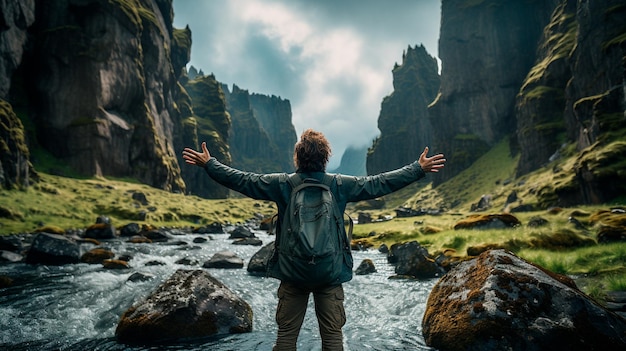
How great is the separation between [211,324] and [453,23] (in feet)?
697

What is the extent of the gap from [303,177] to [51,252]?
2360cm

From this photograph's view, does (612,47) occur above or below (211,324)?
above

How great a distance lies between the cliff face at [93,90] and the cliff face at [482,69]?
141 m

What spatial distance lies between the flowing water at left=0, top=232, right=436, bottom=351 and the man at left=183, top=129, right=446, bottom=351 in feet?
12.6

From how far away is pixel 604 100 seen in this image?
174ft

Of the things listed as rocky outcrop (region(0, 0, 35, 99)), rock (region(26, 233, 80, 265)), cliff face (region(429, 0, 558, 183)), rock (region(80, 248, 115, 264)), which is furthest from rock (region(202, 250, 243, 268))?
cliff face (region(429, 0, 558, 183))

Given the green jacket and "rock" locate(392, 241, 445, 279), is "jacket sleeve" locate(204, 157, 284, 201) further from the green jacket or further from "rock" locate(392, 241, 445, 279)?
"rock" locate(392, 241, 445, 279)

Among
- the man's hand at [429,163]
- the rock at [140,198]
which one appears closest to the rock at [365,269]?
the man's hand at [429,163]

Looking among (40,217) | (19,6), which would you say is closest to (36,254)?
(40,217)

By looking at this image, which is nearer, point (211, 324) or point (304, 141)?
point (304, 141)

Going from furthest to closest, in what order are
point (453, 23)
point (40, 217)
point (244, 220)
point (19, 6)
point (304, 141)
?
point (453, 23) → point (244, 220) → point (19, 6) → point (40, 217) → point (304, 141)

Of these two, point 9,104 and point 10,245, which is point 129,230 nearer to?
point 10,245

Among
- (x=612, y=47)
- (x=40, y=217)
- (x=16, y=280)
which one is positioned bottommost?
(x=16, y=280)

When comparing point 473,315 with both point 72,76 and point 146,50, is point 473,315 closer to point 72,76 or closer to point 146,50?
point 72,76
